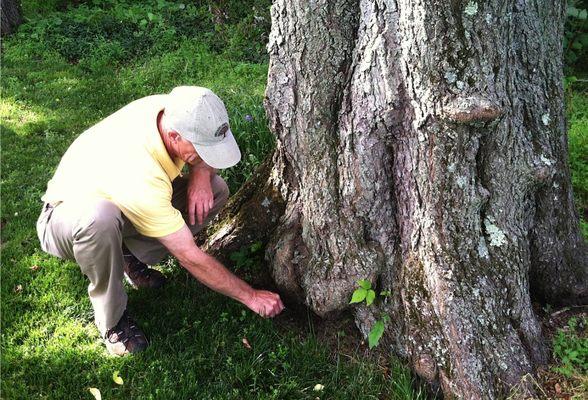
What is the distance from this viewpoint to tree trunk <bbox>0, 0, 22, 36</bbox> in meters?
7.53

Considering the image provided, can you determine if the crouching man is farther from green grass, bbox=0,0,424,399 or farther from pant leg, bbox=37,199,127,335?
green grass, bbox=0,0,424,399

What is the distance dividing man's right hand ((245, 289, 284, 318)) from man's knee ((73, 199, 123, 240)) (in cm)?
83

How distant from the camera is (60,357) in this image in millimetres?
3041

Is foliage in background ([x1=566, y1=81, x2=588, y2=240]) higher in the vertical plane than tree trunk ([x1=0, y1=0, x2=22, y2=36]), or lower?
lower

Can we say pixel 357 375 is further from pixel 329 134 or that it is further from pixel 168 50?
pixel 168 50

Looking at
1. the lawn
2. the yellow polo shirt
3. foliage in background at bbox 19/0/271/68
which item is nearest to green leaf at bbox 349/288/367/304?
the lawn

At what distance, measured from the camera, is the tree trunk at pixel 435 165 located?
2.41 meters

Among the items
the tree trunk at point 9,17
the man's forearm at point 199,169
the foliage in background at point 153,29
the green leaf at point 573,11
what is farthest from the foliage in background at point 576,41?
the tree trunk at point 9,17

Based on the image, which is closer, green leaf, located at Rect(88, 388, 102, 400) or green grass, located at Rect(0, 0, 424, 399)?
green leaf, located at Rect(88, 388, 102, 400)

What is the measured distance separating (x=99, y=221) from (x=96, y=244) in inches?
5.3

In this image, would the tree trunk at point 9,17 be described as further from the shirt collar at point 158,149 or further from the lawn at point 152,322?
the shirt collar at point 158,149

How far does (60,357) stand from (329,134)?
6.07 ft

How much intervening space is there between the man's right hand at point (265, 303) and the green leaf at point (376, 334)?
591 mm

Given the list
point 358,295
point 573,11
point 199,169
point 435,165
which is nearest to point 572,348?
point 358,295
